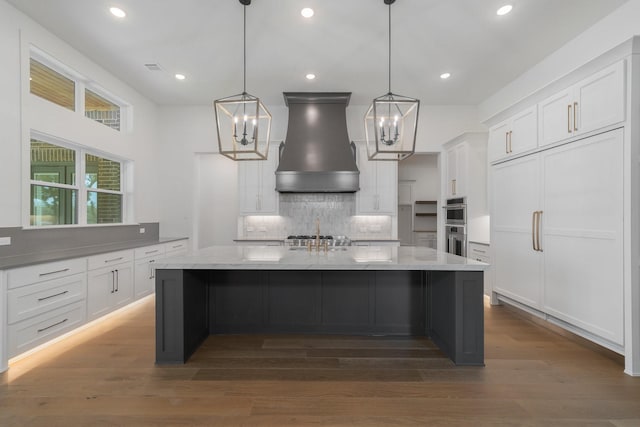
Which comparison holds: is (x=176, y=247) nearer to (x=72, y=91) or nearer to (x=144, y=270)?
(x=144, y=270)

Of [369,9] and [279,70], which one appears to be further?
[279,70]

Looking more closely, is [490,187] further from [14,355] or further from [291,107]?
[14,355]

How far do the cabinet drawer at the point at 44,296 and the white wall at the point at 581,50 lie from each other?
5.56 metres

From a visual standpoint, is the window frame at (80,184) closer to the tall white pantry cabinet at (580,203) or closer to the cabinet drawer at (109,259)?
the cabinet drawer at (109,259)

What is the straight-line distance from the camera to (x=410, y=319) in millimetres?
3285

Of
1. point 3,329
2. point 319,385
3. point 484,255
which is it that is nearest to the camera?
point 319,385

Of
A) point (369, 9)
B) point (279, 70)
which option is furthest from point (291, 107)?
point (369, 9)

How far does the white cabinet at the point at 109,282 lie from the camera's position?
3654 millimetres

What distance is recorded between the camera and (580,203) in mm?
2967

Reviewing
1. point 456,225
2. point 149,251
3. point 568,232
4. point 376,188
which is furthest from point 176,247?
point 568,232

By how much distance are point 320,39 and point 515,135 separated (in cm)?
256

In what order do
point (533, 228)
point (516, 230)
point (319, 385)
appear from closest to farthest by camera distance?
point (319, 385) → point (533, 228) → point (516, 230)

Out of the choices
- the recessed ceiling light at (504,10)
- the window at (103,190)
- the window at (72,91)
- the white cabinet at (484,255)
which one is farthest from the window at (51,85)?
the white cabinet at (484,255)

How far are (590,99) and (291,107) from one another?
13.0 ft
